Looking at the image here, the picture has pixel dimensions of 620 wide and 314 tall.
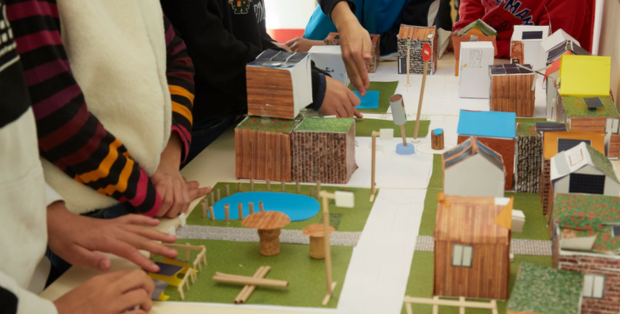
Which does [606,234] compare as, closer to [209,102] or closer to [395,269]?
[395,269]

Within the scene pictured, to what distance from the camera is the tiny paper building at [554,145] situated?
3.61ft

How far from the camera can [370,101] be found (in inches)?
70.1

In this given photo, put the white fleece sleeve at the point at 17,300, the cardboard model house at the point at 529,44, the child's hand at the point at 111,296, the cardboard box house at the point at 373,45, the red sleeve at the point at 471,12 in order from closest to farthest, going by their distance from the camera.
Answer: the white fleece sleeve at the point at 17,300
the child's hand at the point at 111,296
the cardboard model house at the point at 529,44
the cardboard box house at the point at 373,45
the red sleeve at the point at 471,12

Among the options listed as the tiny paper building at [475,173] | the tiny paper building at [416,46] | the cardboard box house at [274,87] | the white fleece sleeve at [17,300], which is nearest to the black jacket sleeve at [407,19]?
the tiny paper building at [416,46]

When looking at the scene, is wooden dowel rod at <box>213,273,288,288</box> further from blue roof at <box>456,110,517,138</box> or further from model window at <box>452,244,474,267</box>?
blue roof at <box>456,110,517,138</box>

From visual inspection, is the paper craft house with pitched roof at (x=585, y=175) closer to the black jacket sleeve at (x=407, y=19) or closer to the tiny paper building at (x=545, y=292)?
the tiny paper building at (x=545, y=292)

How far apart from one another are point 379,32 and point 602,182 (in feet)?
4.72

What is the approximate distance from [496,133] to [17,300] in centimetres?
86

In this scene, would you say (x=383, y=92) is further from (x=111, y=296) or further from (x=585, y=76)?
(x=111, y=296)

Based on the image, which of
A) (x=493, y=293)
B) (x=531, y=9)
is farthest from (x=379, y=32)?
(x=493, y=293)

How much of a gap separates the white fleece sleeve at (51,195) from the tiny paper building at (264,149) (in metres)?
0.43

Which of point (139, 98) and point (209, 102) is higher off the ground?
point (139, 98)

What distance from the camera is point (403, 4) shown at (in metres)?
2.27

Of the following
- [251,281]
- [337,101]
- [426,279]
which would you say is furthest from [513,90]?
[251,281]
